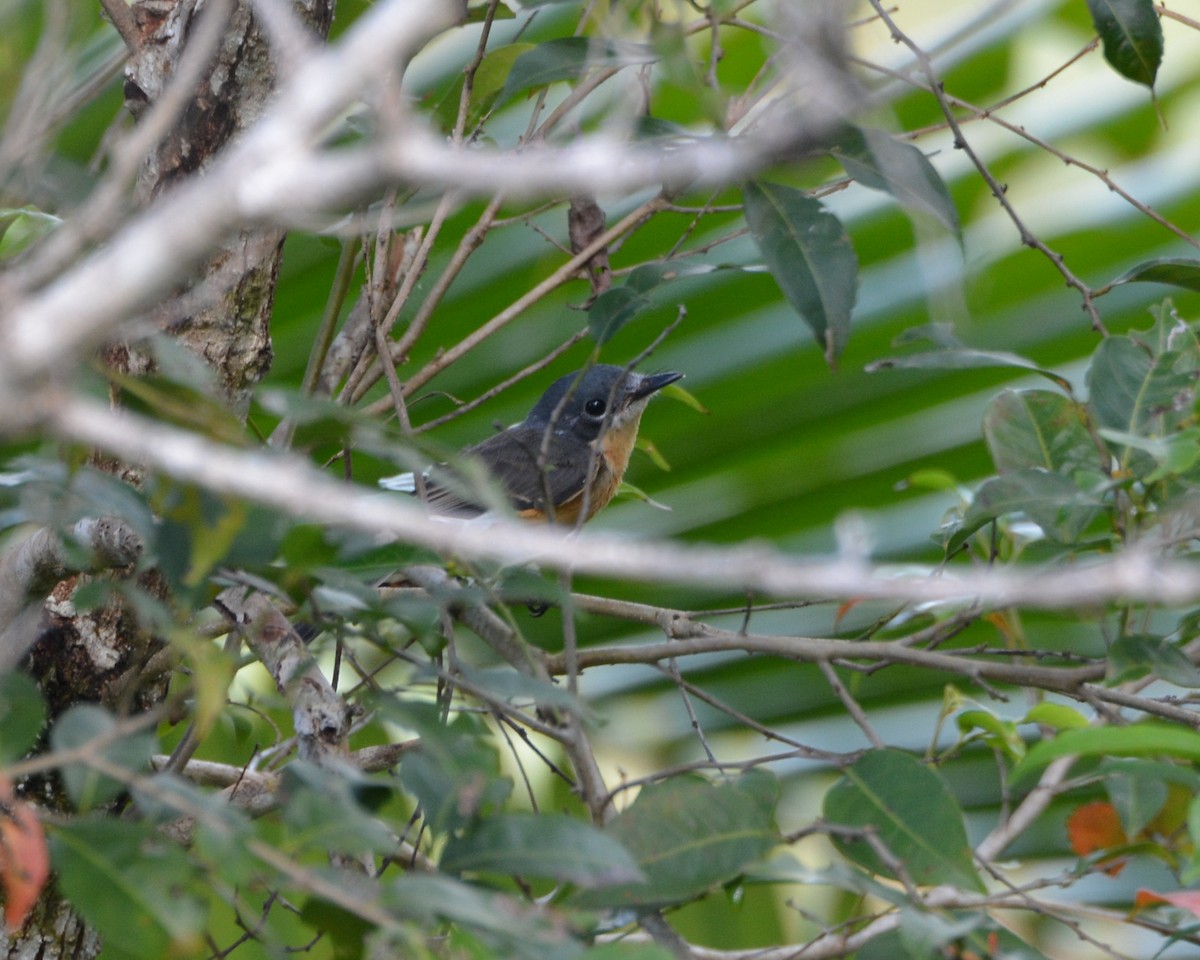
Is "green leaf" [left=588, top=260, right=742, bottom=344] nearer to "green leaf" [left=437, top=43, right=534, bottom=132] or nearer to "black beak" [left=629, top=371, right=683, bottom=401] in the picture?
"green leaf" [left=437, top=43, right=534, bottom=132]

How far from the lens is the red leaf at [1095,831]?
1.74 m

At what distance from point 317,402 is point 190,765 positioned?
1177 mm

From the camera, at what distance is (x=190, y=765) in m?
1.90

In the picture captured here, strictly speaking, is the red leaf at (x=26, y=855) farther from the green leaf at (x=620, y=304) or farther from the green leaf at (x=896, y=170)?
the green leaf at (x=896, y=170)

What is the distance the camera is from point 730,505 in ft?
10.6

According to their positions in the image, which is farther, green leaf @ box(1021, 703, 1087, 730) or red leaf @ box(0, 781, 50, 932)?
green leaf @ box(1021, 703, 1087, 730)

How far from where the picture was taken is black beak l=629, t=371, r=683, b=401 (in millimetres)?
3275

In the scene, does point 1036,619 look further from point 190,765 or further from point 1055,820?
point 190,765

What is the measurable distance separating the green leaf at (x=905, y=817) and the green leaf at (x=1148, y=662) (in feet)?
1.01

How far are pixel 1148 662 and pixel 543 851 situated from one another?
77cm

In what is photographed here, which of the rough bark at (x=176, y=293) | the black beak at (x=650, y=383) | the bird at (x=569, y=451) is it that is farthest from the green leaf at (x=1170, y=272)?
the black beak at (x=650, y=383)

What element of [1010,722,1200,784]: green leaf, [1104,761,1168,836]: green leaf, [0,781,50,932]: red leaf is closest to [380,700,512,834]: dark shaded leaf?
[0,781,50,932]: red leaf

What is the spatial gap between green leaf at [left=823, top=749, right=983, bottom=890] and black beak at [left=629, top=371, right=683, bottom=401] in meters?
2.09

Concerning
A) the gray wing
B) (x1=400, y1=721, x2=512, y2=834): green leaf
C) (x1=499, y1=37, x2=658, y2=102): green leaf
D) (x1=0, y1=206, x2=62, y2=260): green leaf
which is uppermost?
(x1=0, y1=206, x2=62, y2=260): green leaf
